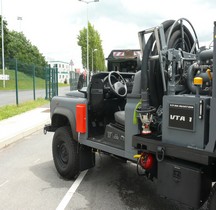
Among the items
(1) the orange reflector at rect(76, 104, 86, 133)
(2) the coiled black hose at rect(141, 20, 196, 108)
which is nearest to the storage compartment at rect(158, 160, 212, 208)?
(2) the coiled black hose at rect(141, 20, 196, 108)

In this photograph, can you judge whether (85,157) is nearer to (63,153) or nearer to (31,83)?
(63,153)

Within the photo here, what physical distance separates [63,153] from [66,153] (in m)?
0.13

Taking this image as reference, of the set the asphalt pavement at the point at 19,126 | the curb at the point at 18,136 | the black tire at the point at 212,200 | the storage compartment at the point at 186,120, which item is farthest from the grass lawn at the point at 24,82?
the black tire at the point at 212,200

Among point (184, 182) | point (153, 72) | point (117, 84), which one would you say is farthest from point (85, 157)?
point (184, 182)

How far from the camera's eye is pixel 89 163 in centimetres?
485

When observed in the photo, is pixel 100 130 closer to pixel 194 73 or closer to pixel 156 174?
pixel 156 174

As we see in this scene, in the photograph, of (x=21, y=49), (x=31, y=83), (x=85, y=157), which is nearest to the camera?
(x=85, y=157)

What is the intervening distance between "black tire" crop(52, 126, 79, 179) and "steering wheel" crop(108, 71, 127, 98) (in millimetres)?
1065

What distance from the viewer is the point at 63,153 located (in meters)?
5.04

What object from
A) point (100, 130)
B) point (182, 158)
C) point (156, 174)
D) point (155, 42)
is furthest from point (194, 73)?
point (100, 130)

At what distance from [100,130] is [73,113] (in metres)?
0.50

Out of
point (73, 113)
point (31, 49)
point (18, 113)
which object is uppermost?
point (31, 49)

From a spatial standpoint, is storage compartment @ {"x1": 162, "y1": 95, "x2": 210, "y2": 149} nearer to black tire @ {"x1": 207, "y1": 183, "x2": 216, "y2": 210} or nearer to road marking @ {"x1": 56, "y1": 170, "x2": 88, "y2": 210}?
black tire @ {"x1": 207, "y1": 183, "x2": 216, "y2": 210}

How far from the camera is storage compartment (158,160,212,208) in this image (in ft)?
8.98
